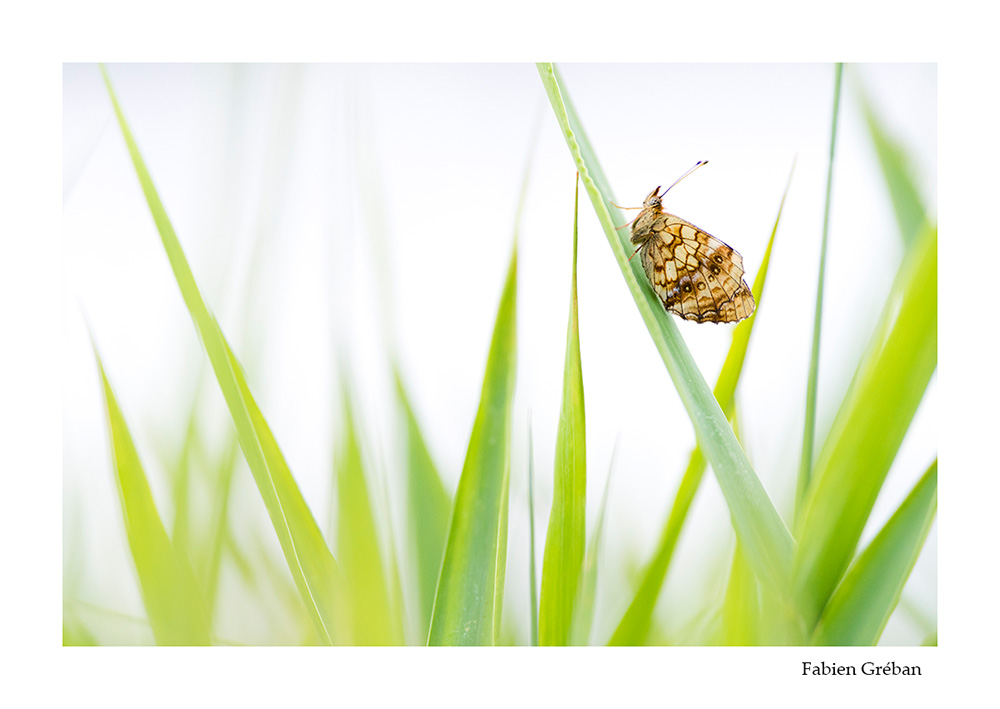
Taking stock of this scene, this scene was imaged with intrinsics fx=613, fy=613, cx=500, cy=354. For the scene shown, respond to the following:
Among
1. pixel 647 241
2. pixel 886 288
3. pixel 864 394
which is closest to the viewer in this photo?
pixel 864 394

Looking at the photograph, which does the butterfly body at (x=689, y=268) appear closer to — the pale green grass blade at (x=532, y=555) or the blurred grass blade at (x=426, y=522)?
the pale green grass blade at (x=532, y=555)

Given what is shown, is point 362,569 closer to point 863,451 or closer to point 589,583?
point 589,583

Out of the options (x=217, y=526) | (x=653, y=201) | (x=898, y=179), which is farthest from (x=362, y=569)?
(x=898, y=179)

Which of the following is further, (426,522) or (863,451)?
(426,522)

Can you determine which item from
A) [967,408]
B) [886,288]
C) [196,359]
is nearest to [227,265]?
[196,359]

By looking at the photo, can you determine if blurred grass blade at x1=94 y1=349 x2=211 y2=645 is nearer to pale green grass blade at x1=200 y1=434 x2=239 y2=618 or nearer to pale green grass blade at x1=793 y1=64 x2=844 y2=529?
pale green grass blade at x1=200 y1=434 x2=239 y2=618

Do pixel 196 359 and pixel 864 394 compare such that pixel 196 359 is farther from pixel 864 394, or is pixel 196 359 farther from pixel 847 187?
pixel 847 187
